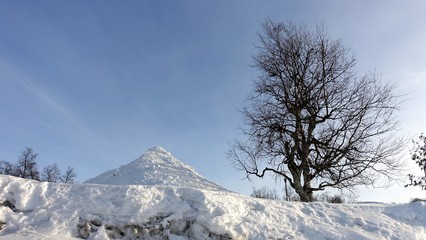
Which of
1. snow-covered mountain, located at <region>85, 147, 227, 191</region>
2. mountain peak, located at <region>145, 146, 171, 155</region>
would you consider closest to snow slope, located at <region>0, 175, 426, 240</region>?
snow-covered mountain, located at <region>85, 147, 227, 191</region>

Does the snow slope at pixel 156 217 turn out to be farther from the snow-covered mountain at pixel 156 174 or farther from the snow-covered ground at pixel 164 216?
the snow-covered mountain at pixel 156 174

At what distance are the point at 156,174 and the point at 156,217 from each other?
336 inches

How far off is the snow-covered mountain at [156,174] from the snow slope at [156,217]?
22.1 feet

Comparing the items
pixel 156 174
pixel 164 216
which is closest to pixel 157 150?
pixel 156 174

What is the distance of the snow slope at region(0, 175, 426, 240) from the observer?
28.6ft

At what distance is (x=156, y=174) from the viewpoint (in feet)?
58.4

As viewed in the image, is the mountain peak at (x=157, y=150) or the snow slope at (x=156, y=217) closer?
the snow slope at (x=156, y=217)

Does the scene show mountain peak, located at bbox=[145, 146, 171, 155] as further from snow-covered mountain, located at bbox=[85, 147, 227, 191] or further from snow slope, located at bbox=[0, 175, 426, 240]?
snow slope, located at bbox=[0, 175, 426, 240]

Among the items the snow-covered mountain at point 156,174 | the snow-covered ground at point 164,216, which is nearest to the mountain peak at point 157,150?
the snow-covered mountain at point 156,174

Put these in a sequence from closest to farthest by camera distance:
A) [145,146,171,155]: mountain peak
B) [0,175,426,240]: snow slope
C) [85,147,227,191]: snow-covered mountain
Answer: [0,175,426,240]: snow slope
[85,147,227,191]: snow-covered mountain
[145,146,171,155]: mountain peak

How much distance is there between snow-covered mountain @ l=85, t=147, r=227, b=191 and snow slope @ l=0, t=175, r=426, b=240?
674cm

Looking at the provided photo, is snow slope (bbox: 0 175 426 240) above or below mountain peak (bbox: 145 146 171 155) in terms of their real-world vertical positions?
below

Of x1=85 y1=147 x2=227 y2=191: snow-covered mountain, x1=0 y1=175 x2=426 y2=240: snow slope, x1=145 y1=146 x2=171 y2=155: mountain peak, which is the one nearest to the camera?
x1=0 y1=175 x2=426 y2=240: snow slope

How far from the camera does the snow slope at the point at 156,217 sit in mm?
8711
